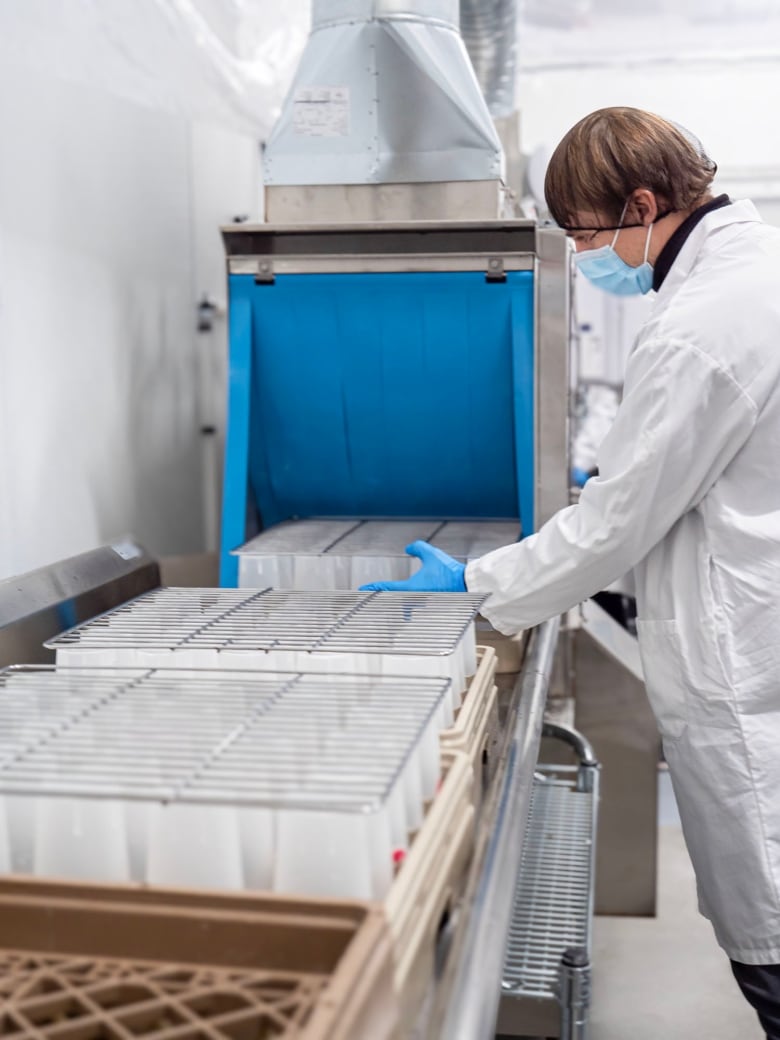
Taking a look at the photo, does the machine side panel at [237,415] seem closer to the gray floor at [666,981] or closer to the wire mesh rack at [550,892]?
the wire mesh rack at [550,892]

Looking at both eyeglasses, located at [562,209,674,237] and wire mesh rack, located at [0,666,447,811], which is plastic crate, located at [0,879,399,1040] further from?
eyeglasses, located at [562,209,674,237]

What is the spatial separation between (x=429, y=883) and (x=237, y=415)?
4.65 feet

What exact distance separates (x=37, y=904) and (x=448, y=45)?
1.93m

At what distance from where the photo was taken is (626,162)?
62.7 inches

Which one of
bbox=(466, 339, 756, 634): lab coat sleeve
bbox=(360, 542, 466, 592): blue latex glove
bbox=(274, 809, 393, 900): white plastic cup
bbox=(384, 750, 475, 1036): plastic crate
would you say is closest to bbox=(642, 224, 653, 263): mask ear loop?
bbox=(466, 339, 756, 634): lab coat sleeve

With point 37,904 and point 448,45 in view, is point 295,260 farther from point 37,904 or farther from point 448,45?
point 37,904

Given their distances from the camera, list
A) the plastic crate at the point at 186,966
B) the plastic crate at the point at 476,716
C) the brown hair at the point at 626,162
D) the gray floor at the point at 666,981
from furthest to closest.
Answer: the gray floor at the point at 666,981 → the brown hair at the point at 626,162 → the plastic crate at the point at 476,716 → the plastic crate at the point at 186,966

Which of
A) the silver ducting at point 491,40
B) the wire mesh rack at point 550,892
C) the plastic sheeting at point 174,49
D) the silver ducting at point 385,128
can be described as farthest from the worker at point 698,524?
the silver ducting at point 491,40

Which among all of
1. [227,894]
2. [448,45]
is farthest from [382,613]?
[448,45]

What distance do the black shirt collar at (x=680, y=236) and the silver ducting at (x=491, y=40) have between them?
6.09 ft

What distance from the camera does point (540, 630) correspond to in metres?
1.94

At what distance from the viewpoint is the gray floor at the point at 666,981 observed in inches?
94.3

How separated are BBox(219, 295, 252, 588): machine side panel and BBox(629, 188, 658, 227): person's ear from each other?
84 cm

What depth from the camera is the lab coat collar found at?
1593mm
